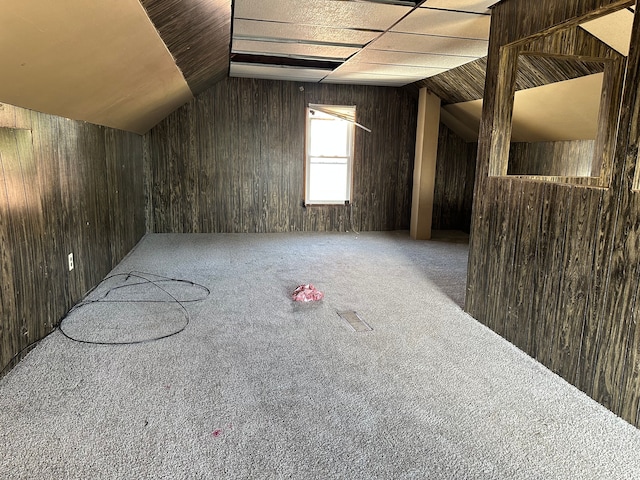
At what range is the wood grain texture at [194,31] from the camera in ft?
7.30

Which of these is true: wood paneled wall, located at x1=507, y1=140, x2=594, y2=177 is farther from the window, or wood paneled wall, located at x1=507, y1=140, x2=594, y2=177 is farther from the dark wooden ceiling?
the window

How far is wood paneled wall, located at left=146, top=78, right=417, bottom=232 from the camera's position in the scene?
5688mm

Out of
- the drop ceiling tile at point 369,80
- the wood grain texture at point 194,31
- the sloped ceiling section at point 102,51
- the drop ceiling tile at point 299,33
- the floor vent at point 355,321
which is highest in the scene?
the drop ceiling tile at point 369,80

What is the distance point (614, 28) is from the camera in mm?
2656

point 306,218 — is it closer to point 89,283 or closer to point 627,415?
point 89,283

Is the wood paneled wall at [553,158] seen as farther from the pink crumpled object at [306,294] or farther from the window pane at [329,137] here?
the pink crumpled object at [306,294]

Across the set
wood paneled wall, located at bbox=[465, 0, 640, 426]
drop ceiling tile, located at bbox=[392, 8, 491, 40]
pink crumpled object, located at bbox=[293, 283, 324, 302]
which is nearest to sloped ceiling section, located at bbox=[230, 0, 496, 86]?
drop ceiling tile, located at bbox=[392, 8, 491, 40]

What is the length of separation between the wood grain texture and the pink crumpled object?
191 cm

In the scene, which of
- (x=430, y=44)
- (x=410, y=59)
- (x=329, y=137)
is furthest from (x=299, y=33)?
(x=329, y=137)

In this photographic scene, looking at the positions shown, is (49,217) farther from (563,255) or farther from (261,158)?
(261,158)

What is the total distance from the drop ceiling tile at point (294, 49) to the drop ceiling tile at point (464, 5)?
4.14ft

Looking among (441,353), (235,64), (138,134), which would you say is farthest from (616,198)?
(138,134)

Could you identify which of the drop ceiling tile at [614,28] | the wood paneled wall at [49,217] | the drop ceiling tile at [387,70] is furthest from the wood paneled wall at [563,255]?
the wood paneled wall at [49,217]

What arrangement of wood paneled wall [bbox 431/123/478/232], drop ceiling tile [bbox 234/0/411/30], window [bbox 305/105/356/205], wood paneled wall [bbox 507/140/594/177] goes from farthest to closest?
1. wood paneled wall [bbox 431/123/478/232]
2. window [bbox 305/105/356/205]
3. wood paneled wall [bbox 507/140/594/177]
4. drop ceiling tile [bbox 234/0/411/30]
